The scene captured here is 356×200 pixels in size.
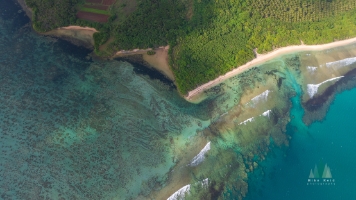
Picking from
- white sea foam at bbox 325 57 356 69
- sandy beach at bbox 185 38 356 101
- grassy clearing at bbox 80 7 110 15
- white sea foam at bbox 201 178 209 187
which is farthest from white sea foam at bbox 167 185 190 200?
grassy clearing at bbox 80 7 110 15

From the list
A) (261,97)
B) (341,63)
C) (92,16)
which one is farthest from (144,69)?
(341,63)

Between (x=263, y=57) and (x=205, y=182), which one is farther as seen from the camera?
(x=263, y=57)

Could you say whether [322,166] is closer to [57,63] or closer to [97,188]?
[97,188]

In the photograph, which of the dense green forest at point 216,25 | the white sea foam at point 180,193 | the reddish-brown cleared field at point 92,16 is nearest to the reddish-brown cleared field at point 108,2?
the dense green forest at point 216,25

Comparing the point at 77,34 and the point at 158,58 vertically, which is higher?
the point at 158,58

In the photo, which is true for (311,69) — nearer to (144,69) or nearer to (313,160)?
(313,160)

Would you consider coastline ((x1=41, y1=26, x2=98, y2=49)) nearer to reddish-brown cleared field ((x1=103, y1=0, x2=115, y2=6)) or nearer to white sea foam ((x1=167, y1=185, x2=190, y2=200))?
reddish-brown cleared field ((x1=103, y1=0, x2=115, y2=6))

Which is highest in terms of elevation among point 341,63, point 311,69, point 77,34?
point 341,63

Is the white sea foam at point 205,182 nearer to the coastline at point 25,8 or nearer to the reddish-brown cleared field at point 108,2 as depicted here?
the reddish-brown cleared field at point 108,2
